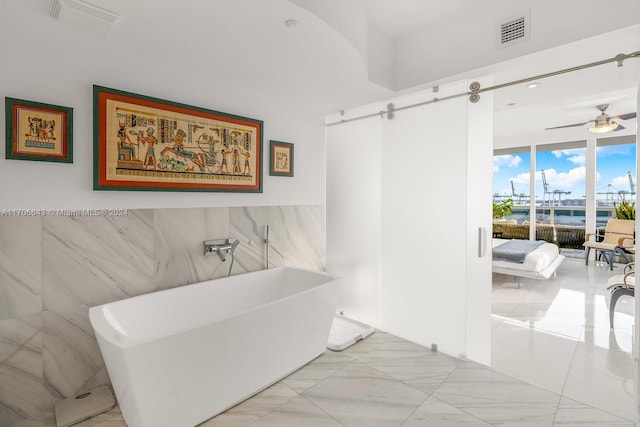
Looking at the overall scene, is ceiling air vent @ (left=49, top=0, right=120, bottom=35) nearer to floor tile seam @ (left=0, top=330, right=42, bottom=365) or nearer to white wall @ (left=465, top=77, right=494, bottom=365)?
floor tile seam @ (left=0, top=330, right=42, bottom=365)

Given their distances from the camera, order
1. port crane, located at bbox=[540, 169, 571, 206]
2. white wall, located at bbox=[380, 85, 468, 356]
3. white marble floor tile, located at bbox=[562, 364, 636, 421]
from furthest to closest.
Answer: port crane, located at bbox=[540, 169, 571, 206] → white wall, located at bbox=[380, 85, 468, 356] → white marble floor tile, located at bbox=[562, 364, 636, 421]

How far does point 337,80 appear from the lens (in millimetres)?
2768

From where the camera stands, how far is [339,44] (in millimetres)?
2154

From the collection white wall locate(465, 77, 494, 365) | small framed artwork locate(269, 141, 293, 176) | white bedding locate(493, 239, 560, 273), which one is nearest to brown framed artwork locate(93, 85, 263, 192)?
small framed artwork locate(269, 141, 293, 176)

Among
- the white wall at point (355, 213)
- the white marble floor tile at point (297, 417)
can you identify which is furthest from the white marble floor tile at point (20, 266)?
the white wall at point (355, 213)

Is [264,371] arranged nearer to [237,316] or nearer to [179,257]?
[237,316]

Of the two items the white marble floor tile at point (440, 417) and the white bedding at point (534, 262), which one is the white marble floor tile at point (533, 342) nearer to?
the white marble floor tile at point (440, 417)

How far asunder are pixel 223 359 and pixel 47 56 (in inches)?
81.3

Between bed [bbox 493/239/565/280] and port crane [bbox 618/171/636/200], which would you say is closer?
bed [bbox 493/239/565/280]

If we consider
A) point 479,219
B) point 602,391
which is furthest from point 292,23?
point 602,391

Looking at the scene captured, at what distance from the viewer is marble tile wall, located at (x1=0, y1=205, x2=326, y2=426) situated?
1.85 meters

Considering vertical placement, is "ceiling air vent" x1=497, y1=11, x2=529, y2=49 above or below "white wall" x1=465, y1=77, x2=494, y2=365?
above

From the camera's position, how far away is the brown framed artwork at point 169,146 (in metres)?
2.16

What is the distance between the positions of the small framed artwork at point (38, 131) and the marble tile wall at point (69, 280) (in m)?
0.38
